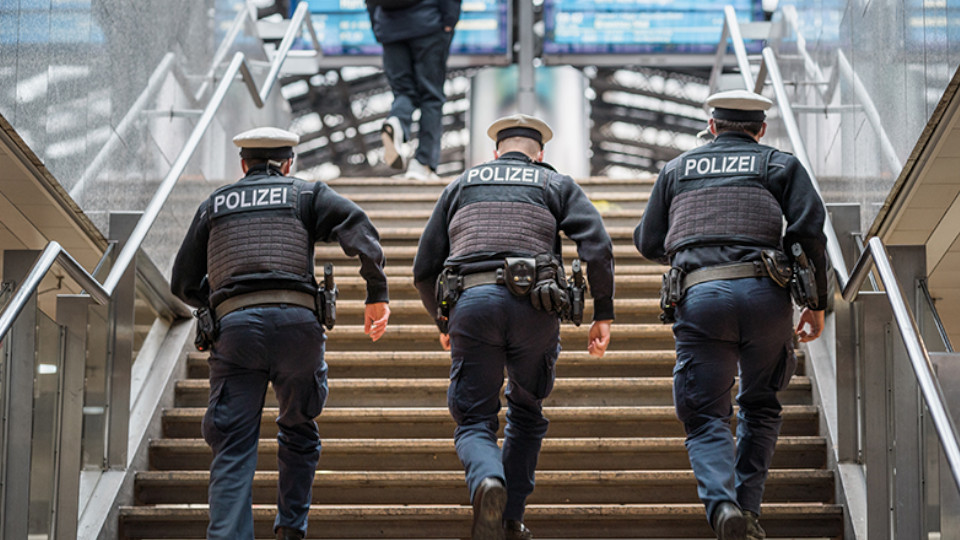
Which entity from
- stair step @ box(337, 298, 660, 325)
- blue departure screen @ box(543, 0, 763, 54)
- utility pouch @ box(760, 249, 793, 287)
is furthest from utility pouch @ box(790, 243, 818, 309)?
blue departure screen @ box(543, 0, 763, 54)

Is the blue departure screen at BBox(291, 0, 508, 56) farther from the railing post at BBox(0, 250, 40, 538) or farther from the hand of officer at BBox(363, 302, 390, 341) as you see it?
the railing post at BBox(0, 250, 40, 538)

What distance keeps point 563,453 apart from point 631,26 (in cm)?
728

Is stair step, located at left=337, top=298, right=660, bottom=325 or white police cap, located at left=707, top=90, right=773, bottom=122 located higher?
white police cap, located at left=707, top=90, right=773, bottom=122

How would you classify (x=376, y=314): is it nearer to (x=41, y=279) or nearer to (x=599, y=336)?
(x=599, y=336)

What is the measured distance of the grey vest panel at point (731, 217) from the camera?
533cm

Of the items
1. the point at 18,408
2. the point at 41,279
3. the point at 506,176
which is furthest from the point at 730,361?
the point at 18,408

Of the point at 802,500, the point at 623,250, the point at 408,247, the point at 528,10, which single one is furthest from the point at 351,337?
the point at 528,10

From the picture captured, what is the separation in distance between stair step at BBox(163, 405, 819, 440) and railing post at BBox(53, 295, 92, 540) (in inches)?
51.2

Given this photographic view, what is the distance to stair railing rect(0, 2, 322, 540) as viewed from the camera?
495 cm

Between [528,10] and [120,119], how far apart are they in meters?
6.62

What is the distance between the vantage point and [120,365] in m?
6.20

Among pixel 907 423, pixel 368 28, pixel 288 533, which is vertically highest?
pixel 368 28

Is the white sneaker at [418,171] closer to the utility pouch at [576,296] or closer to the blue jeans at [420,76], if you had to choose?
the blue jeans at [420,76]

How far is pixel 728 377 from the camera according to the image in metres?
5.22
